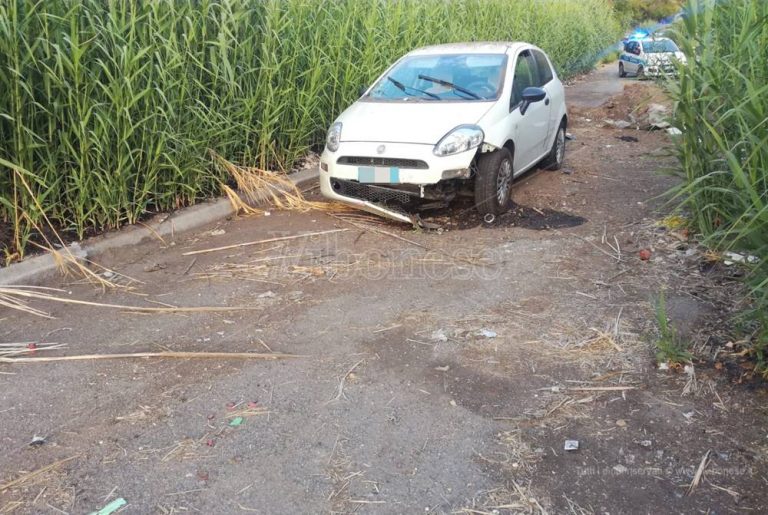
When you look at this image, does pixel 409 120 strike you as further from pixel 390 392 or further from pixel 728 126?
pixel 390 392

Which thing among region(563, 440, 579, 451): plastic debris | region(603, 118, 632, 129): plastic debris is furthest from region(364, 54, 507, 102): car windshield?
region(603, 118, 632, 129): plastic debris

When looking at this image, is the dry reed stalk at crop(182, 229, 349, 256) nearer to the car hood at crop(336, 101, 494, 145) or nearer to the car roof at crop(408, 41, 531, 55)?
A: the car hood at crop(336, 101, 494, 145)

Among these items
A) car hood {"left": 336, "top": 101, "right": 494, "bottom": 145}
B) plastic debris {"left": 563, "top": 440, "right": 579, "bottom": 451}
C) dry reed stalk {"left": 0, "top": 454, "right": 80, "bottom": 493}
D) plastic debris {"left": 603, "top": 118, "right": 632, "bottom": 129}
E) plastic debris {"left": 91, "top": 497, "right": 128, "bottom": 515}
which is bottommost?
plastic debris {"left": 603, "top": 118, "right": 632, "bottom": 129}

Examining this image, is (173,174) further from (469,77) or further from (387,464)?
(387,464)

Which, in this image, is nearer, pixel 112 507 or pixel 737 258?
pixel 112 507

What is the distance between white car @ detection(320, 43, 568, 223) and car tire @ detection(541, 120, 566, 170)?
1057mm

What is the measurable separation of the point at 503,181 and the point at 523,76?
5.00ft

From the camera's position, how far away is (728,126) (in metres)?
4.97

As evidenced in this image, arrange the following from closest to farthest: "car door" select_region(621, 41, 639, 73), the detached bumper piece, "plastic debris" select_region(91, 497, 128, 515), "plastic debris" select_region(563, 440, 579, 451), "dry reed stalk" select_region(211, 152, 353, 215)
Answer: "plastic debris" select_region(91, 497, 128, 515) → "plastic debris" select_region(563, 440, 579, 451) → the detached bumper piece → "dry reed stalk" select_region(211, 152, 353, 215) → "car door" select_region(621, 41, 639, 73)

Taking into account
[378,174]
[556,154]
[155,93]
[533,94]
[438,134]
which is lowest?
[556,154]

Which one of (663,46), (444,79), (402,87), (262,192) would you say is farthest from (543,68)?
(262,192)

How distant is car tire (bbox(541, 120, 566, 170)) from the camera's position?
8703 mm

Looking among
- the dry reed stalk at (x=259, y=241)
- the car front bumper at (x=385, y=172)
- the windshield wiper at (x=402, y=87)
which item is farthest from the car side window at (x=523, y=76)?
the dry reed stalk at (x=259, y=241)

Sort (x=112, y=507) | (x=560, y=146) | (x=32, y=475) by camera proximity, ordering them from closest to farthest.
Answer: (x=112, y=507) < (x=32, y=475) < (x=560, y=146)
